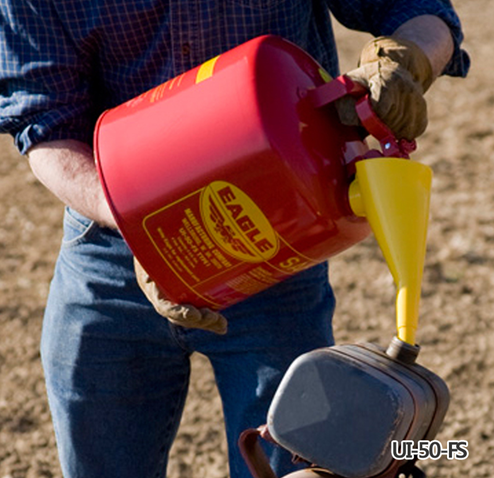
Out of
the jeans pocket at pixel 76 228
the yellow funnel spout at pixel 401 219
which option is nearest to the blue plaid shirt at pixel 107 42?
the jeans pocket at pixel 76 228

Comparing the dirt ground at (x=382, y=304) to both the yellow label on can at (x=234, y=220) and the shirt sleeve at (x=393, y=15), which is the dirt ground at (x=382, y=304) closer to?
the shirt sleeve at (x=393, y=15)

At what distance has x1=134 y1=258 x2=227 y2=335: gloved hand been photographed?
158 cm

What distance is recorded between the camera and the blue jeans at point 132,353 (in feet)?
5.87

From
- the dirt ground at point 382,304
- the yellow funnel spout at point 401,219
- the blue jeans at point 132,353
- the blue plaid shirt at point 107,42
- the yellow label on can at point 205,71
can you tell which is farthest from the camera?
the dirt ground at point 382,304

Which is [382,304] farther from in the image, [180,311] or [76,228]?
[180,311]

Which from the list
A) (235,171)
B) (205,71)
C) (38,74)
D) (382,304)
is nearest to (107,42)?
(38,74)

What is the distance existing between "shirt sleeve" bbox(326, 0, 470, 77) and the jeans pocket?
55 cm

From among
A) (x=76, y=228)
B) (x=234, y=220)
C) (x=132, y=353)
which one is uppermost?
(x=234, y=220)

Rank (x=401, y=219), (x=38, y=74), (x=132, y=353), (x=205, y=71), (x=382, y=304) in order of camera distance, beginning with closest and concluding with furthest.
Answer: (x=401, y=219), (x=205, y=71), (x=38, y=74), (x=132, y=353), (x=382, y=304)

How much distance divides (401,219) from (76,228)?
666mm

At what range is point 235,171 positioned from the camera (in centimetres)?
145

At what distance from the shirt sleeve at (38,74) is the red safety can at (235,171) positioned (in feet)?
0.60

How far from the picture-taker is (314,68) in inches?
61.8

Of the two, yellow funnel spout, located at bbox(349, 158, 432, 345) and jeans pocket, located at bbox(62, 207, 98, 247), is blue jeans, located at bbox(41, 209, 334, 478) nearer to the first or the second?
jeans pocket, located at bbox(62, 207, 98, 247)
